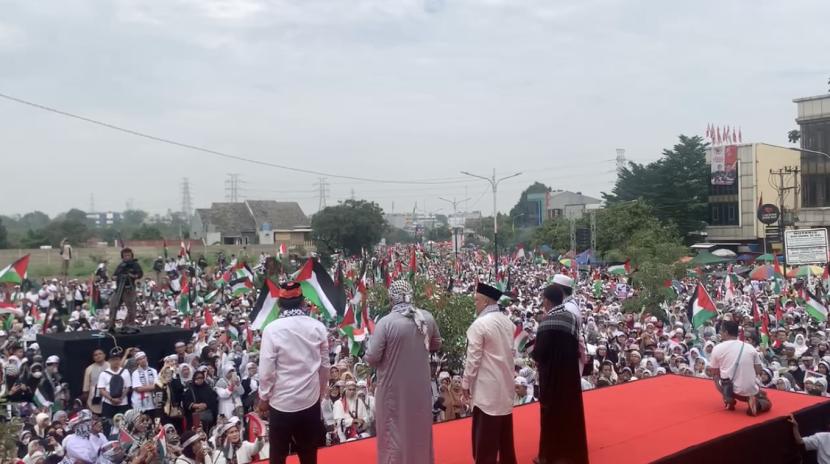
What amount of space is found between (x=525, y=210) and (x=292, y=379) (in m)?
93.8

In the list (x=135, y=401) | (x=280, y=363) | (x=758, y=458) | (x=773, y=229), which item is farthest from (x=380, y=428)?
(x=773, y=229)

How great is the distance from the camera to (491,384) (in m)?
4.62

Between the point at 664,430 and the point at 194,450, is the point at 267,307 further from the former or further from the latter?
the point at 664,430

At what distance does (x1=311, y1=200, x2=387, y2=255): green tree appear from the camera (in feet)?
143

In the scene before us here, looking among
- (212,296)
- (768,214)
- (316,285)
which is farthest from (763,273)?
(316,285)

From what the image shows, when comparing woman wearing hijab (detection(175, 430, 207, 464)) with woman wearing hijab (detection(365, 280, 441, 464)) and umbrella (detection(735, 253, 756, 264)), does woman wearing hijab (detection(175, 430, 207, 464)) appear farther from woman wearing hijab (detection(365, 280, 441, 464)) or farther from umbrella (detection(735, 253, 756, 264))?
umbrella (detection(735, 253, 756, 264))

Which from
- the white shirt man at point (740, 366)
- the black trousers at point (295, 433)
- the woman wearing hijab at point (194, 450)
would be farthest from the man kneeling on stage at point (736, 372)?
the woman wearing hijab at point (194, 450)

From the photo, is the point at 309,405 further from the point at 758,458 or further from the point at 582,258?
the point at 582,258

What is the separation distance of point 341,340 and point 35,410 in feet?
17.6

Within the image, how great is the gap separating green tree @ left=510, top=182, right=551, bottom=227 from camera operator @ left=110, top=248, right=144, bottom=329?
227 ft

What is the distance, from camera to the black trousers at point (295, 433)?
13.9 ft

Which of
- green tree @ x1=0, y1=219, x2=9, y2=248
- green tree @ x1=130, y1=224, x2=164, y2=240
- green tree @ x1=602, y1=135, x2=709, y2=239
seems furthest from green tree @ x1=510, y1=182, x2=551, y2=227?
green tree @ x1=0, y1=219, x2=9, y2=248

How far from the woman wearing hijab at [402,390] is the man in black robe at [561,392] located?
0.85 metres

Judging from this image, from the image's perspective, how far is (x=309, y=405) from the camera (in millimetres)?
4266
